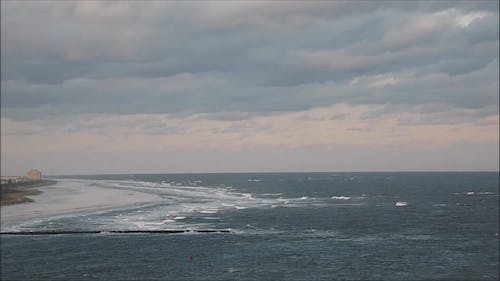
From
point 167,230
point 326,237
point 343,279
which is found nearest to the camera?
point 343,279

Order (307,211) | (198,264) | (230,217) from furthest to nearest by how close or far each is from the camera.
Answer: (307,211), (230,217), (198,264)

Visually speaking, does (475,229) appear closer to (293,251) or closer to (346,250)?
(346,250)

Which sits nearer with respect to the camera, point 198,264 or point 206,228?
point 198,264

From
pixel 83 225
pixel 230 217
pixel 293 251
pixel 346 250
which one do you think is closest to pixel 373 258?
pixel 346 250

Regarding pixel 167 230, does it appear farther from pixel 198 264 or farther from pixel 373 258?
pixel 373 258

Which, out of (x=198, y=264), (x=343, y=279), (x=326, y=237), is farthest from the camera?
(x=326, y=237)

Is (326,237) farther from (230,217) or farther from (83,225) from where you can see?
(83,225)

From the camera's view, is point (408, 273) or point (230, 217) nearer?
point (408, 273)

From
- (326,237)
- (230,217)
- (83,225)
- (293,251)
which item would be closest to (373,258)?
(293,251)

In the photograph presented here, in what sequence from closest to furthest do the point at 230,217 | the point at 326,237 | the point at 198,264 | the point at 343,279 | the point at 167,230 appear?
the point at 343,279 → the point at 198,264 → the point at 326,237 → the point at 167,230 → the point at 230,217
